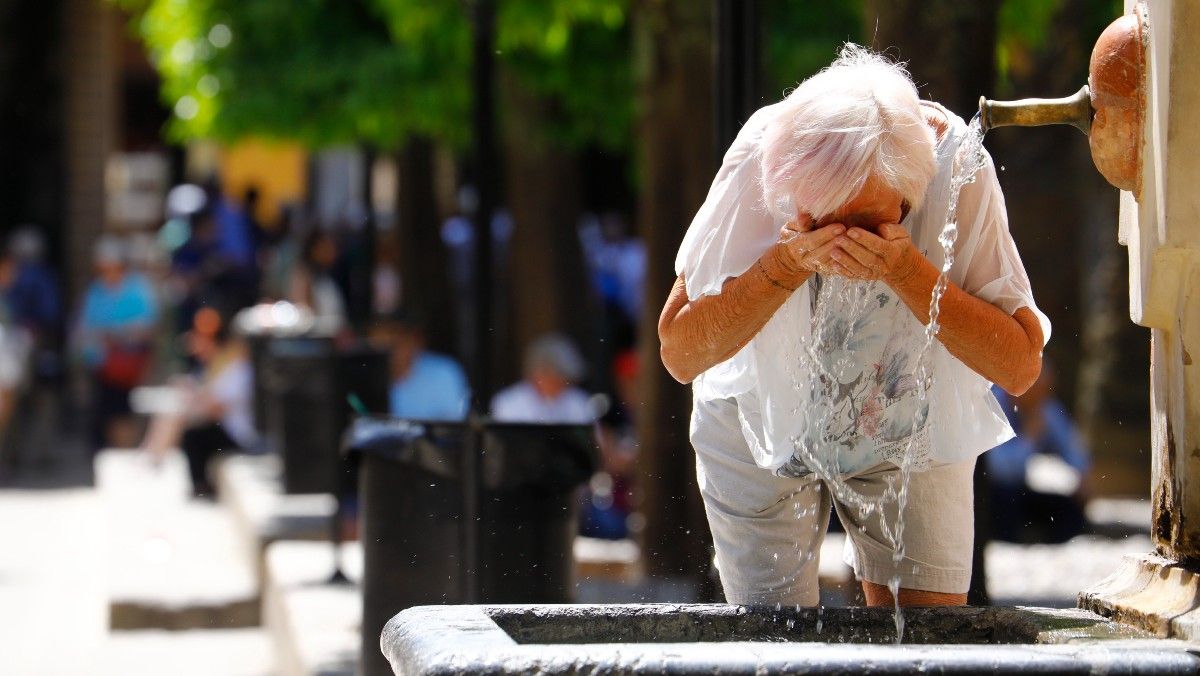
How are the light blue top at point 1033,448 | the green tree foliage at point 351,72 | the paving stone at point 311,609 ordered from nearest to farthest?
1. the paving stone at point 311,609
2. the light blue top at point 1033,448
3. the green tree foliage at point 351,72

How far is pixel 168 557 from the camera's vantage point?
9.58 meters

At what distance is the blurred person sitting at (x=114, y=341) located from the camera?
15375 millimetres

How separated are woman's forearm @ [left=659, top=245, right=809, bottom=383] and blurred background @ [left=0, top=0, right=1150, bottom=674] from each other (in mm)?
1930

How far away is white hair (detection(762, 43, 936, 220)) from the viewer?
9.87 ft

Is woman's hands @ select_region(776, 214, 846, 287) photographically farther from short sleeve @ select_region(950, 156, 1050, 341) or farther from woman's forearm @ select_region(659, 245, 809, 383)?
short sleeve @ select_region(950, 156, 1050, 341)

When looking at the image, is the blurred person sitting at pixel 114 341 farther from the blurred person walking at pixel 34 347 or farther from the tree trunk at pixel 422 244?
the tree trunk at pixel 422 244

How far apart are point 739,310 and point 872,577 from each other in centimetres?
65

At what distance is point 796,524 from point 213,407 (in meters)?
9.10

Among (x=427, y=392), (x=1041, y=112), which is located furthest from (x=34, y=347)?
(x=1041, y=112)

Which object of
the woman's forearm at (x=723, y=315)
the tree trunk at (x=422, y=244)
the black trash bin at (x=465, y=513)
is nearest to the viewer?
the woman's forearm at (x=723, y=315)

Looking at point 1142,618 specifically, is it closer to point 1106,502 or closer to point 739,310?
point 739,310

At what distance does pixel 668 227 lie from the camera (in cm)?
858

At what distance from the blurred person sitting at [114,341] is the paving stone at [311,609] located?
7124mm

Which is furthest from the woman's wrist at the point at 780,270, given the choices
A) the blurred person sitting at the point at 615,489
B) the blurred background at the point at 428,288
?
the blurred person sitting at the point at 615,489
